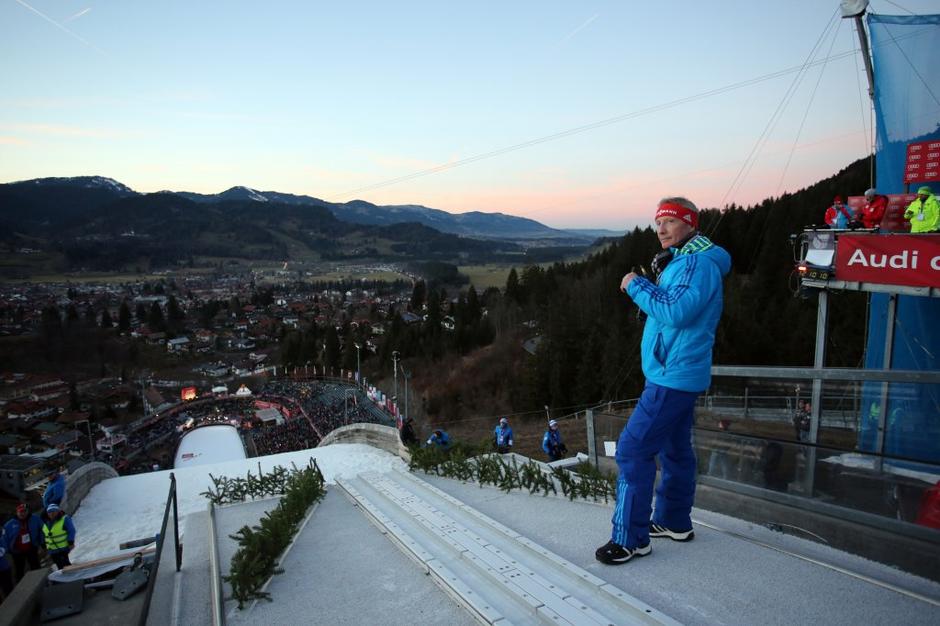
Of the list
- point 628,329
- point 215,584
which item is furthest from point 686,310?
point 628,329

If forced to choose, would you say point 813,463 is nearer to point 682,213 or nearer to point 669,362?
point 669,362

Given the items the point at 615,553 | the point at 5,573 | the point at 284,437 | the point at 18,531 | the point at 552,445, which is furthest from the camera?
the point at 284,437

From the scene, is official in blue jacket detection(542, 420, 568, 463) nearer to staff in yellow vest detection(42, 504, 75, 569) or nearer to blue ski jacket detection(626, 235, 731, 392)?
blue ski jacket detection(626, 235, 731, 392)

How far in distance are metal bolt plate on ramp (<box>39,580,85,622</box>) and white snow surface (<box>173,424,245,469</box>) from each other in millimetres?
31263

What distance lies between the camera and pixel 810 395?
17.1 feet

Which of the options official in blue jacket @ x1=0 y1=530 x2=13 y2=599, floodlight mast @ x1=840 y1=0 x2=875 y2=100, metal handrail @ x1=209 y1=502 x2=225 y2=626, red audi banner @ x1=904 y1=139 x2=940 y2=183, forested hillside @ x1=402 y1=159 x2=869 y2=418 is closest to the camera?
metal handrail @ x1=209 y1=502 x2=225 y2=626

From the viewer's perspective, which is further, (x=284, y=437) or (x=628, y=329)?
(x=284, y=437)

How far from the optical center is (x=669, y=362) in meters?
3.22

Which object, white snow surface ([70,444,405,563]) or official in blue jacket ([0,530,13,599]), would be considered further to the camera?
white snow surface ([70,444,405,563])

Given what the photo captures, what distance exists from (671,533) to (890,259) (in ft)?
22.8

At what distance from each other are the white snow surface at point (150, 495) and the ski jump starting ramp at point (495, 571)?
7.93 feet

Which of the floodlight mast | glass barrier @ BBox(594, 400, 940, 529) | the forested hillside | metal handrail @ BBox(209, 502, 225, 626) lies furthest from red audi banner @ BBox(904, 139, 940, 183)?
metal handrail @ BBox(209, 502, 225, 626)

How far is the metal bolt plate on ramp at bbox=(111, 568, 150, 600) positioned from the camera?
416 cm

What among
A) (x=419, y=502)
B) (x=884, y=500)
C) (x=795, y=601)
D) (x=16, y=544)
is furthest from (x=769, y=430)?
(x=16, y=544)
